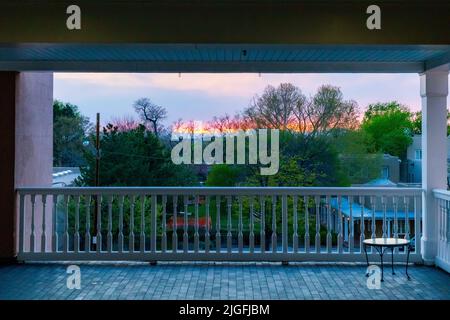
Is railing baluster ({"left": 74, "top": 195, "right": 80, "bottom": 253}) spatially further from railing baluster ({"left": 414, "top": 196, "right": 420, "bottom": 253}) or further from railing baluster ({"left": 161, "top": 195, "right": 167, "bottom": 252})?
railing baluster ({"left": 414, "top": 196, "right": 420, "bottom": 253})

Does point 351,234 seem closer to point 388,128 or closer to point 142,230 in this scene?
point 388,128

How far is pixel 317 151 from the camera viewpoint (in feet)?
19.0

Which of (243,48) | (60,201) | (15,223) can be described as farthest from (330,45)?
(15,223)

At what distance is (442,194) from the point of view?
534 cm

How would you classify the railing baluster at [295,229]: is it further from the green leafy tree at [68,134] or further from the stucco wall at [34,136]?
the stucco wall at [34,136]

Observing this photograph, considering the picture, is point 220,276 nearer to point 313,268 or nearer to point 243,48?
point 313,268

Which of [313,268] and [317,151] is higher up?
[317,151]

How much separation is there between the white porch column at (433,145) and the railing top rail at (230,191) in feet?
0.71

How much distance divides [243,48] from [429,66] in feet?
7.59

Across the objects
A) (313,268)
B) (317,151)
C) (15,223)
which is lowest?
(313,268)

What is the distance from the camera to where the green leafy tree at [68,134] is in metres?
6.21

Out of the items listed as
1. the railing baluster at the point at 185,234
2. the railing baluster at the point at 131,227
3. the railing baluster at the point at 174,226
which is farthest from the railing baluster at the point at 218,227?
the railing baluster at the point at 131,227
